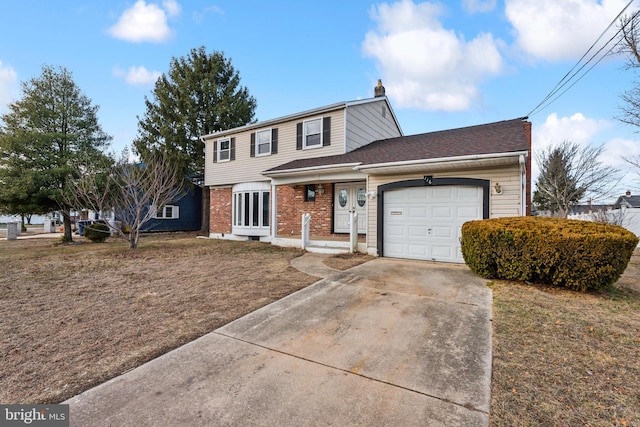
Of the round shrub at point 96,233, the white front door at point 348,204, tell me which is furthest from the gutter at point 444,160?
the round shrub at point 96,233

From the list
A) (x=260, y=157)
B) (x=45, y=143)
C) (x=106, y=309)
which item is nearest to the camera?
(x=106, y=309)

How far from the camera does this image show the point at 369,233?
945 centimetres

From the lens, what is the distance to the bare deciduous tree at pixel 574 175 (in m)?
16.3

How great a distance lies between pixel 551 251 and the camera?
5.23 metres

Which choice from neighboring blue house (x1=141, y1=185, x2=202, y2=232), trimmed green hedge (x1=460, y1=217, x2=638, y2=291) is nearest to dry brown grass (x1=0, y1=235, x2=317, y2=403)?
trimmed green hedge (x1=460, y1=217, x2=638, y2=291)

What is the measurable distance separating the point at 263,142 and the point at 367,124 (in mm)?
5138

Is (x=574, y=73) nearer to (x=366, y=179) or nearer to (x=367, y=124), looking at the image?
(x=367, y=124)

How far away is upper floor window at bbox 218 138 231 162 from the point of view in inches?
619

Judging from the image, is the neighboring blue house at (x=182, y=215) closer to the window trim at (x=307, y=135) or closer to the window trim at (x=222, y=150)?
the window trim at (x=222, y=150)

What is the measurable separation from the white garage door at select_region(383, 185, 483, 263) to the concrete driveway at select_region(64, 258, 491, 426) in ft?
11.6

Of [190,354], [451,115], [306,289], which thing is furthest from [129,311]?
[451,115]

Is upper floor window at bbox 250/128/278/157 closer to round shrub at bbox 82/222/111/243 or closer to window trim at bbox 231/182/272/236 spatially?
window trim at bbox 231/182/272/236

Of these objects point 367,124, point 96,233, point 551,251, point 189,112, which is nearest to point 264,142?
point 367,124

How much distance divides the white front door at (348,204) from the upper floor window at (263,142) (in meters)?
4.41
